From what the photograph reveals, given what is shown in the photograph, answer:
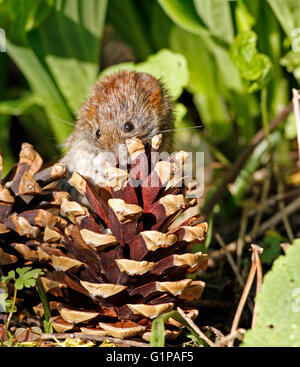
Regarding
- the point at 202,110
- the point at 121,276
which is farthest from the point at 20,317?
the point at 202,110

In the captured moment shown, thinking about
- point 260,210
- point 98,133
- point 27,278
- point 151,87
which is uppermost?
point 151,87

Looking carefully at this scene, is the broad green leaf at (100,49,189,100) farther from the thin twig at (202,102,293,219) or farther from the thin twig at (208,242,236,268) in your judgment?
the thin twig at (208,242,236,268)

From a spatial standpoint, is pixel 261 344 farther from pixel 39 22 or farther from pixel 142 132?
pixel 39 22

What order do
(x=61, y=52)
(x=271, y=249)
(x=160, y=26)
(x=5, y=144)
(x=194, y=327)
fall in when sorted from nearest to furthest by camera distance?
(x=194, y=327) → (x=271, y=249) → (x=61, y=52) → (x=160, y=26) → (x=5, y=144)

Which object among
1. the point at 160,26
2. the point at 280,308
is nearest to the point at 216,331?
the point at 280,308

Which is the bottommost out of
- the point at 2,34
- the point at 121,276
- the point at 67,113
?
the point at 121,276

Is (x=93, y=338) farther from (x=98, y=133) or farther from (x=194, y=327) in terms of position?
(x=98, y=133)

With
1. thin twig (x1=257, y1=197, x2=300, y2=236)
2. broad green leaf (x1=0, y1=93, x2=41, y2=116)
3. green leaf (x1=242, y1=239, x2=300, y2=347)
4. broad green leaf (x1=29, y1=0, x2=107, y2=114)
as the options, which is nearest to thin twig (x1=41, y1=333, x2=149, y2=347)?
green leaf (x1=242, y1=239, x2=300, y2=347)

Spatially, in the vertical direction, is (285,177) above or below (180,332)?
above
